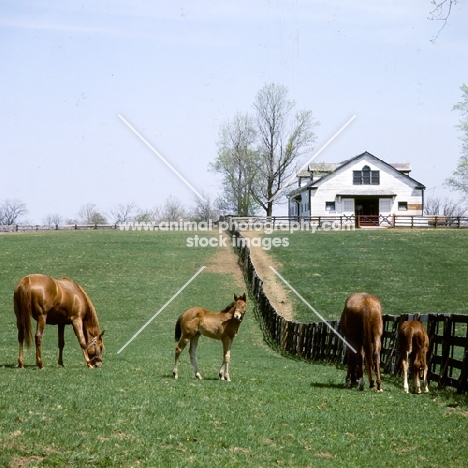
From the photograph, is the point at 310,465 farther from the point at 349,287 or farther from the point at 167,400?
the point at 349,287

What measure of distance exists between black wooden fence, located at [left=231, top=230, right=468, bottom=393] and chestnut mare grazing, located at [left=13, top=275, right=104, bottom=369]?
6831mm

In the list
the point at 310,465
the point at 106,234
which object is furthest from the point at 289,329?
the point at 106,234

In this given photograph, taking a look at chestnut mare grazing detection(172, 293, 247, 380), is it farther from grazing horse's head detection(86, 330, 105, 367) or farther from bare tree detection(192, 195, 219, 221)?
bare tree detection(192, 195, 219, 221)

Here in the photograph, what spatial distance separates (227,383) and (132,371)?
299 cm

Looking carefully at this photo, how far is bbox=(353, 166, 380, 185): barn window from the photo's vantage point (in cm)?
7819

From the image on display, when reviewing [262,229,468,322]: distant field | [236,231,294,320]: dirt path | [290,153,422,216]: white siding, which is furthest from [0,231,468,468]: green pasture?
[290,153,422,216]: white siding

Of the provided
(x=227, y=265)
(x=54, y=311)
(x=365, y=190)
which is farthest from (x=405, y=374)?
(x=365, y=190)

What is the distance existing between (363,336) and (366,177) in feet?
216

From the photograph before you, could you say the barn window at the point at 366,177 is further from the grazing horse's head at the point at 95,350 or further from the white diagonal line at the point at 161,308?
the grazing horse's head at the point at 95,350

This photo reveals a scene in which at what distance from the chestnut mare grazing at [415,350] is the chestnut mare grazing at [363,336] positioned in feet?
1.75

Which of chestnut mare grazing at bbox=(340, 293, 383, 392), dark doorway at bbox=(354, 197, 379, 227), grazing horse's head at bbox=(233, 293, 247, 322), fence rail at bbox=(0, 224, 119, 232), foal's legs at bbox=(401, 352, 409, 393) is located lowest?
foal's legs at bbox=(401, 352, 409, 393)

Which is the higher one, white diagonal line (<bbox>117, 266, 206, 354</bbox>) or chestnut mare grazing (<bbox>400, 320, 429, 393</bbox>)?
chestnut mare grazing (<bbox>400, 320, 429, 393</bbox>)

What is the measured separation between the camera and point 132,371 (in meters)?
15.6

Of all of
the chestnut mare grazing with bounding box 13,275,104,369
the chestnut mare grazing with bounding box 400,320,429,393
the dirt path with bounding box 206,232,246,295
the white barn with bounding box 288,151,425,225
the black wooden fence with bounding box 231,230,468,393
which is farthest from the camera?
the white barn with bounding box 288,151,425,225
